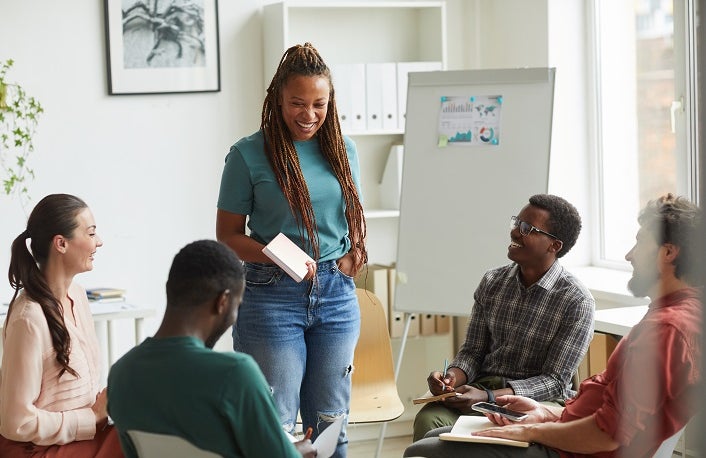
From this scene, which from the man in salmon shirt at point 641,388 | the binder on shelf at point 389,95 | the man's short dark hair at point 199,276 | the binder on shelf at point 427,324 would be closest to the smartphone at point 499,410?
the man in salmon shirt at point 641,388

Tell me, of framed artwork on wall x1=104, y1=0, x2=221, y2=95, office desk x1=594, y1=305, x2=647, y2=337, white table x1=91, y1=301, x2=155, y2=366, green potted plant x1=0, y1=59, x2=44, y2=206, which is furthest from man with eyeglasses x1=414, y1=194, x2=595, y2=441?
green potted plant x1=0, y1=59, x2=44, y2=206

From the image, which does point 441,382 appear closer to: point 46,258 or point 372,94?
point 46,258

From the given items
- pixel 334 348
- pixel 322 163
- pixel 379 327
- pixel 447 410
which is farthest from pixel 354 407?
pixel 322 163

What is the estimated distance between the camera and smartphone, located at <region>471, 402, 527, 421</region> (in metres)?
2.29

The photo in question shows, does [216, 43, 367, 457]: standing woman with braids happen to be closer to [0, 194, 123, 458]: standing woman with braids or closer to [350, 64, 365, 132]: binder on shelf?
[0, 194, 123, 458]: standing woman with braids

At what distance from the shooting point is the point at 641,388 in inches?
76.8

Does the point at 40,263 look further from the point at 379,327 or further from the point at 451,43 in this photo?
the point at 451,43

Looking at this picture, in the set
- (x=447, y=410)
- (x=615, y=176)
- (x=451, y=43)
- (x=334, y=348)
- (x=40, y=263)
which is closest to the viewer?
(x=40, y=263)

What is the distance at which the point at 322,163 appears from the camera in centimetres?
246

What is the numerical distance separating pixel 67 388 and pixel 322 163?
0.84 metres

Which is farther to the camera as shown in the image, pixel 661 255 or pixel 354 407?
pixel 354 407

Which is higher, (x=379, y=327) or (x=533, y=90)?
(x=533, y=90)

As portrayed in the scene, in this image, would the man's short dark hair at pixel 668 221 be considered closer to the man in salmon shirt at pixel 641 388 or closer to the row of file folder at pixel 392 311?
the man in salmon shirt at pixel 641 388

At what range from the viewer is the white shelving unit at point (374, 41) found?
4.09 meters
